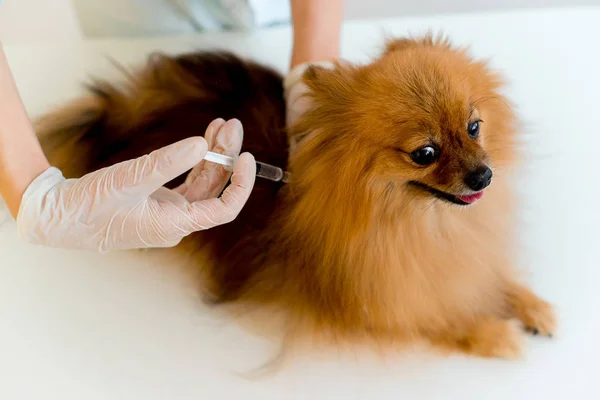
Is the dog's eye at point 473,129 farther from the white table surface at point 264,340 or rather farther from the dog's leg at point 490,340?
the dog's leg at point 490,340

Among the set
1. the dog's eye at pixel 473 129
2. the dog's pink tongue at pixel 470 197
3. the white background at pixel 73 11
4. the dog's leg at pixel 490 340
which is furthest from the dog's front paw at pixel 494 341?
the white background at pixel 73 11

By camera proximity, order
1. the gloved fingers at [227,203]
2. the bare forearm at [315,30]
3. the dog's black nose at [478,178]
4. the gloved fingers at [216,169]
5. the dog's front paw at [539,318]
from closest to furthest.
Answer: the dog's black nose at [478,178] → the gloved fingers at [227,203] → the gloved fingers at [216,169] → the dog's front paw at [539,318] → the bare forearm at [315,30]

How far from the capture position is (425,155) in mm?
1001

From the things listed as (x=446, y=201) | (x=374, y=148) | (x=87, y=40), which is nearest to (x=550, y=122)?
(x=446, y=201)

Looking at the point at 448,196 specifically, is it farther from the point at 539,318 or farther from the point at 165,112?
the point at 165,112

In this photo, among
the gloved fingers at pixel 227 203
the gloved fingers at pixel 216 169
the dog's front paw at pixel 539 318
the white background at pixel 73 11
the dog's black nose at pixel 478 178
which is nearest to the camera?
the dog's black nose at pixel 478 178

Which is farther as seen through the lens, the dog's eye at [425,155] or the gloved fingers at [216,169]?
the gloved fingers at [216,169]

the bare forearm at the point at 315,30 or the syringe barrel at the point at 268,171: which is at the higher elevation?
the bare forearm at the point at 315,30

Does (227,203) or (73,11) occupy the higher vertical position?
(73,11)

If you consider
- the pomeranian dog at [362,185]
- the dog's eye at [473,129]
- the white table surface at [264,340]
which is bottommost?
the white table surface at [264,340]

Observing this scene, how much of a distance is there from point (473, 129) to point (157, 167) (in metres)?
0.64

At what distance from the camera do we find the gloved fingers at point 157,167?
3.23 feet

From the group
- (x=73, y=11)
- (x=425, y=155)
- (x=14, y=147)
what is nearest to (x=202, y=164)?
(x=14, y=147)

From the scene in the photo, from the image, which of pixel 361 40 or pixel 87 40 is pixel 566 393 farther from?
pixel 87 40
